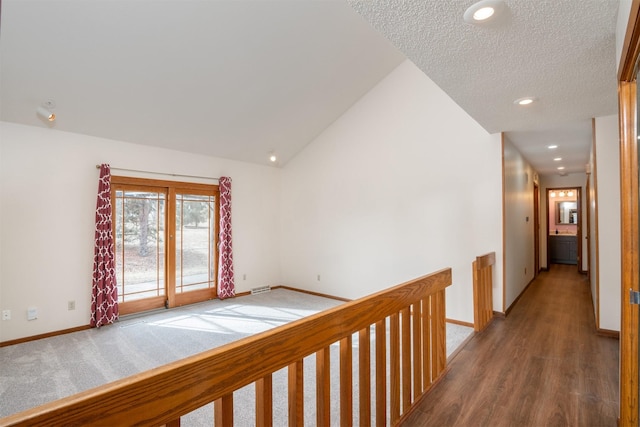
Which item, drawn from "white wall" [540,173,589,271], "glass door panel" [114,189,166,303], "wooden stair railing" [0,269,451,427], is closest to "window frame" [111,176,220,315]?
"glass door panel" [114,189,166,303]

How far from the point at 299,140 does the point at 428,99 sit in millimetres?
2292

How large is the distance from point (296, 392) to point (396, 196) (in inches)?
149

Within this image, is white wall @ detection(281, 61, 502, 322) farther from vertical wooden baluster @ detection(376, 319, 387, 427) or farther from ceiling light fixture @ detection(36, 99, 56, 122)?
ceiling light fixture @ detection(36, 99, 56, 122)

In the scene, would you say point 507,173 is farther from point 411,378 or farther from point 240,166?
point 240,166

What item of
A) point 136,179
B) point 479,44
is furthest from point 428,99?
point 136,179

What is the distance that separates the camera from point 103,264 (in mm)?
3986

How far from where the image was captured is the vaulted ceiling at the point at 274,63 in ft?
5.82

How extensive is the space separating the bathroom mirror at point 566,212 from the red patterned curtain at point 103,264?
10.6m

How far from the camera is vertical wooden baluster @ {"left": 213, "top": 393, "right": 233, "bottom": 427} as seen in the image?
0.98 m

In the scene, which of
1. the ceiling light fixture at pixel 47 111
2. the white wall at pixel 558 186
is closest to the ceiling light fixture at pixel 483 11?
the ceiling light fixture at pixel 47 111

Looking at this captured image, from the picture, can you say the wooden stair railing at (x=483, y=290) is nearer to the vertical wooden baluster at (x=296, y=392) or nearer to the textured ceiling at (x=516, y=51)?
the textured ceiling at (x=516, y=51)

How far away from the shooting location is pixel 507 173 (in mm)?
3953

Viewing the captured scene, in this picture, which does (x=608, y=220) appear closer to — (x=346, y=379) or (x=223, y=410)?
(x=346, y=379)

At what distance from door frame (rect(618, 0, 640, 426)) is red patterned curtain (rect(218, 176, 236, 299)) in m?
4.81
